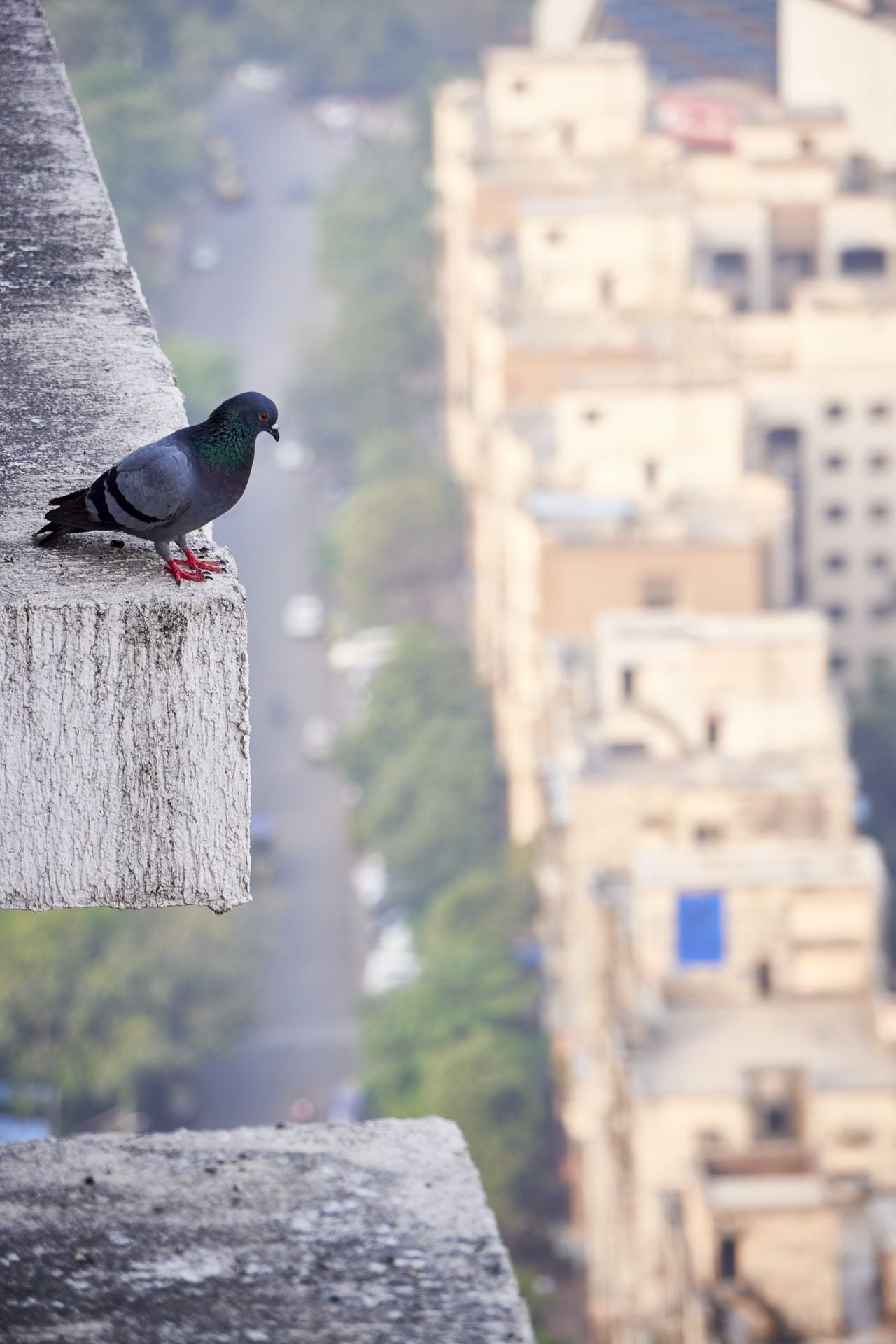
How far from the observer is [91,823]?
583 centimetres

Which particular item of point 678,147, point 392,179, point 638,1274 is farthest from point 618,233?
point 392,179

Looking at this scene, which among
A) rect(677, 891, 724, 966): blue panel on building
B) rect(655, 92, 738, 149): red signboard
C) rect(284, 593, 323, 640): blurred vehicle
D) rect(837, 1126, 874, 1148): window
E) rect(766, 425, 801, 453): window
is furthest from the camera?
rect(655, 92, 738, 149): red signboard

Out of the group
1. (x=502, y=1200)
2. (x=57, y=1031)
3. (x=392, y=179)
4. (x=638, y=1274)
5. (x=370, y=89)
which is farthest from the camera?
(x=370, y=89)

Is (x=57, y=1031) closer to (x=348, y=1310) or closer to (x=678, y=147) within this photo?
(x=678, y=147)

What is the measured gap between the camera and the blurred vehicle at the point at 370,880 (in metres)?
59.9

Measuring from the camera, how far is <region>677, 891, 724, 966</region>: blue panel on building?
3791 cm

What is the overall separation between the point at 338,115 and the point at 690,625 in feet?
259

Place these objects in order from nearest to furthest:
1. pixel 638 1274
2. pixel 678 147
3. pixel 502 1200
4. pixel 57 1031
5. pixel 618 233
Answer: pixel 638 1274
pixel 502 1200
pixel 57 1031
pixel 618 233
pixel 678 147

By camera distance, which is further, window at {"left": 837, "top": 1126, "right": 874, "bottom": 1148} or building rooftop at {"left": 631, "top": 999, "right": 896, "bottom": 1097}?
building rooftop at {"left": 631, "top": 999, "right": 896, "bottom": 1097}

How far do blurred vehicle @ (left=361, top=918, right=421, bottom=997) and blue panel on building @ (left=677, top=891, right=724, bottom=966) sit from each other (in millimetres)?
16580

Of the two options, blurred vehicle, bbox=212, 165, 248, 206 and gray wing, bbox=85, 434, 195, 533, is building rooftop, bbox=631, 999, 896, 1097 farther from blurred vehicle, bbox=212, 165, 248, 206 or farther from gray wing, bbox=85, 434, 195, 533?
blurred vehicle, bbox=212, 165, 248, 206

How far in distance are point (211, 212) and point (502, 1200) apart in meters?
A: 70.8

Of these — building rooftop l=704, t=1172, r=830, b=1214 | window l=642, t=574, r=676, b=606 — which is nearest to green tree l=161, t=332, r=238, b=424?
window l=642, t=574, r=676, b=606

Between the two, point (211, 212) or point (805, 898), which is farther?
point (211, 212)
